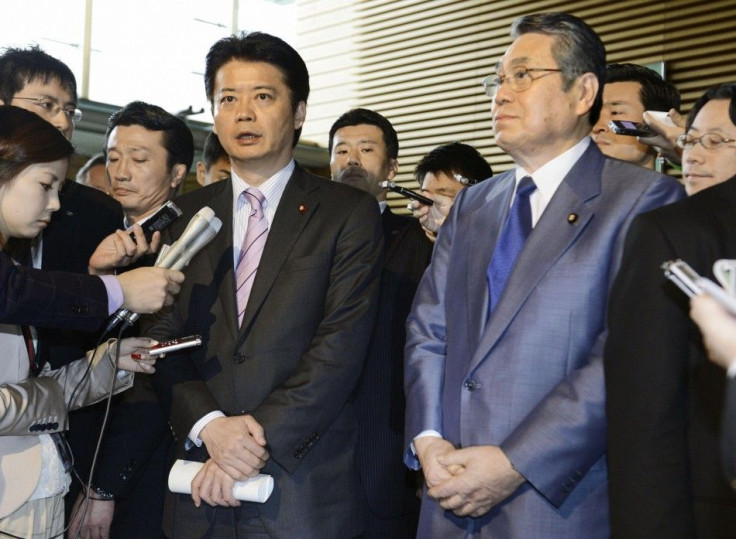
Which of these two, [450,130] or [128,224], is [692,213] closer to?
[128,224]

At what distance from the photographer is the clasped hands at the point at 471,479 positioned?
1881mm

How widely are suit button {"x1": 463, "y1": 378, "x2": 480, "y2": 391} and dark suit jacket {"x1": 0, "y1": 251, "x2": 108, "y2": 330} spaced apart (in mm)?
851

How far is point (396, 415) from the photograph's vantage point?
278 centimetres

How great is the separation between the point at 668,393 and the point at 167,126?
94.0 inches

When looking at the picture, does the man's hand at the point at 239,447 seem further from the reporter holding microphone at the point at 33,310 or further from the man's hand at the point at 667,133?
the man's hand at the point at 667,133

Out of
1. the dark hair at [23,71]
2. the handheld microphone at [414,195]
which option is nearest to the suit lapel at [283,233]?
the handheld microphone at [414,195]

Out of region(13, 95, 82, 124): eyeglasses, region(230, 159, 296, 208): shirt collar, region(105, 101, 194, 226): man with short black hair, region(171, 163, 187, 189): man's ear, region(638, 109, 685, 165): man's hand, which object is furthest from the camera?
region(171, 163, 187, 189): man's ear

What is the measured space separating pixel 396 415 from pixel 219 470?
0.77 metres

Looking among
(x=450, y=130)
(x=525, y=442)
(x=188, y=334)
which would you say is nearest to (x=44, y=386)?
(x=188, y=334)

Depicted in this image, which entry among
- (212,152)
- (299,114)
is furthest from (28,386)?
(212,152)

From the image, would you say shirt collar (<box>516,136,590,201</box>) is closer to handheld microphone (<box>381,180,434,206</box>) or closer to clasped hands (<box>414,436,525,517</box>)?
clasped hands (<box>414,436,525,517</box>)

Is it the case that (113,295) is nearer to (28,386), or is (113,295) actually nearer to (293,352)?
(28,386)

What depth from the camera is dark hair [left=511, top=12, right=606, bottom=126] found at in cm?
219

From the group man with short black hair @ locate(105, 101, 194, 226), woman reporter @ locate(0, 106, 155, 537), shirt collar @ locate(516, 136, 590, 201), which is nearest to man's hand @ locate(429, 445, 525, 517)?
shirt collar @ locate(516, 136, 590, 201)
